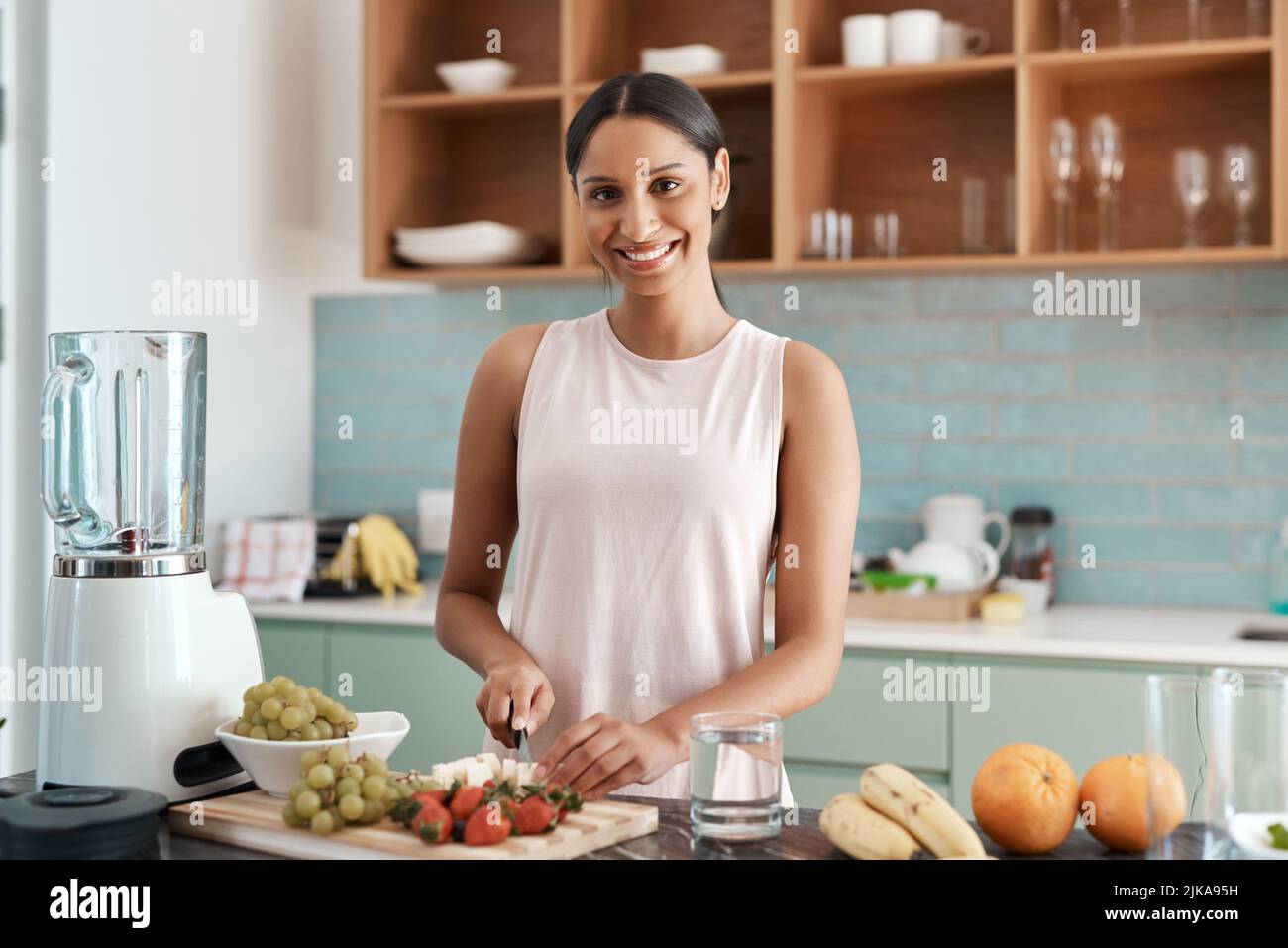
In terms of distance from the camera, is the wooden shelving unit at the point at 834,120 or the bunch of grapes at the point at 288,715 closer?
the bunch of grapes at the point at 288,715

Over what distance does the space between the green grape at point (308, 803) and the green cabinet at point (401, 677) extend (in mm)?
1836

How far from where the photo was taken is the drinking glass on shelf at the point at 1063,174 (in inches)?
115

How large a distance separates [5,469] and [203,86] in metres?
1.10

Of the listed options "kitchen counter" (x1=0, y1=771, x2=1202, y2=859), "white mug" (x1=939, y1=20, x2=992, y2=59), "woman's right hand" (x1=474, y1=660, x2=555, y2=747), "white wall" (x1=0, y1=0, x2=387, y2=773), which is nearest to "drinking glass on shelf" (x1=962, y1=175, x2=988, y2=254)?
"white mug" (x1=939, y1=20, x2=992, y2=59)

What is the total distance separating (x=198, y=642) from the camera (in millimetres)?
1330

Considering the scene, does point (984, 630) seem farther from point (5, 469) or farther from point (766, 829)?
point (5, 469)

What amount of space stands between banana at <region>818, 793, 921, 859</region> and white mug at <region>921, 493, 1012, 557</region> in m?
2.03

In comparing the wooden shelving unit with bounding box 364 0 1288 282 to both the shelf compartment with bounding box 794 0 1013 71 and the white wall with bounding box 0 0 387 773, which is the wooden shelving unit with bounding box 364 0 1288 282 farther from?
the white wall with bounding box 0 0 387 773

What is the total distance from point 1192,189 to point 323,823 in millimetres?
2388

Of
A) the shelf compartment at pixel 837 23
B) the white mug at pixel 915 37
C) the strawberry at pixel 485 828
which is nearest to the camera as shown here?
the strawberry at pixel 485 828

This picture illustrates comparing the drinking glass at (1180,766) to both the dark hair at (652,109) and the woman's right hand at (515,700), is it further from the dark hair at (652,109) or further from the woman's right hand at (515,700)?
the dark hair at (652,109)

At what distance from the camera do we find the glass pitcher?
4.83ft

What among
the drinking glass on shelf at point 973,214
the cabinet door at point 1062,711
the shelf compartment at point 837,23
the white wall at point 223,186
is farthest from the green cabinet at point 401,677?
the shelf compartment at point 837,23

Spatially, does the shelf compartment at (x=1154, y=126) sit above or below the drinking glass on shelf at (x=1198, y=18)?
below
